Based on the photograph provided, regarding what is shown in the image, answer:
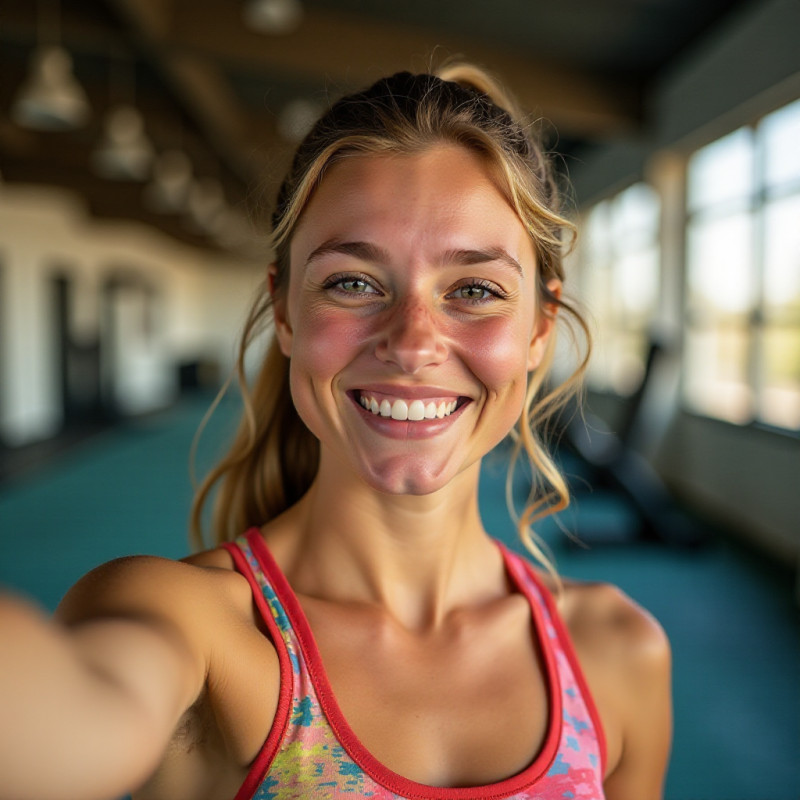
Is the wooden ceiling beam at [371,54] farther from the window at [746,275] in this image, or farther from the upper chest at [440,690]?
the upper chest at [440,690]

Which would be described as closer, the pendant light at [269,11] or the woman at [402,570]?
the woman at [402,570]

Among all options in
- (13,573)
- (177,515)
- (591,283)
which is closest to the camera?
(13,573)

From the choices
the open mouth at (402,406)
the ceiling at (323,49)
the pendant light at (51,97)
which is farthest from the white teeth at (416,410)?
the pendant light at (51,97)

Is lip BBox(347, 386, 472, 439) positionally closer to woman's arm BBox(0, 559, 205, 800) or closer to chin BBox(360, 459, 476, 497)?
chin BBox(360, 459, 476, 497)

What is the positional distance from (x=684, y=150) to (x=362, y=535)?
6.78 m

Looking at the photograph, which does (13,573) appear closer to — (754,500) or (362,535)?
(362,535)

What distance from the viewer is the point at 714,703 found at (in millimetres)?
3105

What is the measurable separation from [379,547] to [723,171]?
246 inches

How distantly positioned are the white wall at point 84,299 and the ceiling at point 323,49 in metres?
1.85

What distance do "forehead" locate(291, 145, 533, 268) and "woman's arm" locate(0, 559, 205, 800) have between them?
1.52 ft

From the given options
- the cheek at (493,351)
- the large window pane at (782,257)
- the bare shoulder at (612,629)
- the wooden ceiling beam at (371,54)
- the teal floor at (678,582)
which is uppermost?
the wooden ceiling beam at (371,54)

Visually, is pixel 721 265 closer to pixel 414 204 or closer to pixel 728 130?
pixel 728 130

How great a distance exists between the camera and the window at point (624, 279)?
8.46m

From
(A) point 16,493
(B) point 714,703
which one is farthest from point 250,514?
(A) point 16,493
